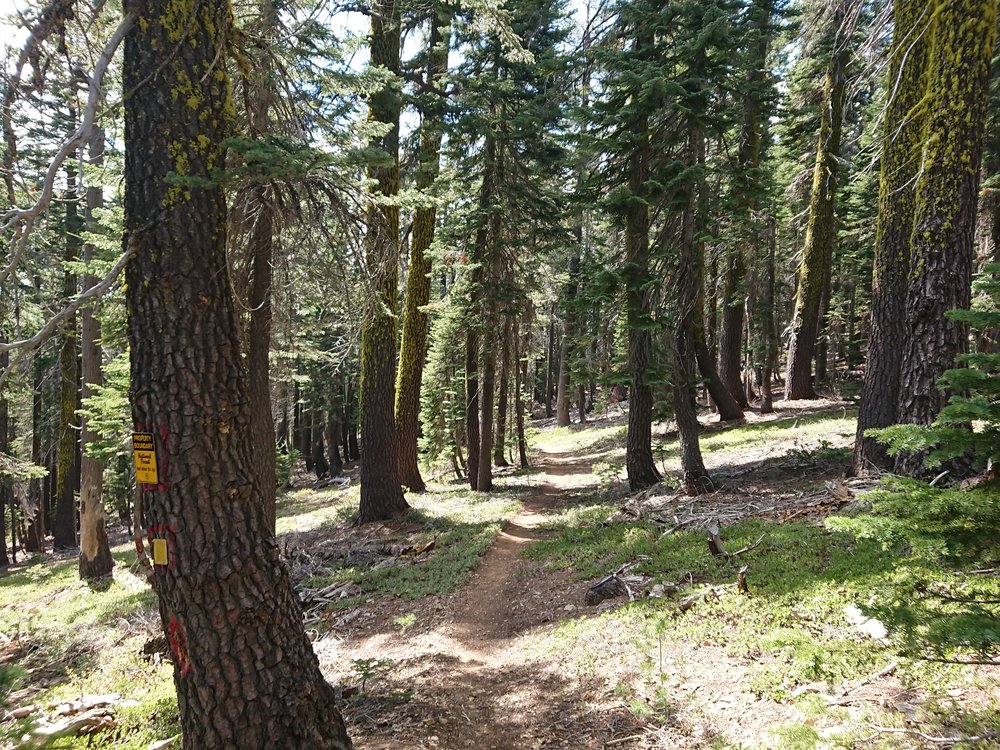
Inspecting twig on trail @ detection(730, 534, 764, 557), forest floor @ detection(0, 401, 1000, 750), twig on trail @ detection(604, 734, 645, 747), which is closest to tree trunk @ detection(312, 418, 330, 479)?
forest floor @ detection(0, 401, 1000, 750)

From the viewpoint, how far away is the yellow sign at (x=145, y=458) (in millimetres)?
3283

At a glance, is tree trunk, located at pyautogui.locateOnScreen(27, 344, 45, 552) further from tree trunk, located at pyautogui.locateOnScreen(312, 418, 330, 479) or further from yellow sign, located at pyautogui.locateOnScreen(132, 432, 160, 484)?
yellow sign, located at pyautogui.locateOnScreen(132, 432, 160, 484)

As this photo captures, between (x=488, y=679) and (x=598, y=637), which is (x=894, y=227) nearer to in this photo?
(x=598, y=637)

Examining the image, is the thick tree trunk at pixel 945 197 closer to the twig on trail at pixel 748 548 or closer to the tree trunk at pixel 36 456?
the twig on trail at pixel 748 548

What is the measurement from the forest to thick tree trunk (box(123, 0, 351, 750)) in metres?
0.02

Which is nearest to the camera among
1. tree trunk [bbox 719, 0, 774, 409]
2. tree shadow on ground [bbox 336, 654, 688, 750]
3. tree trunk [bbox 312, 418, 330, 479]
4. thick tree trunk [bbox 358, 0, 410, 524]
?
tree shadow on ground [bbox 336, 654, 688, 750]

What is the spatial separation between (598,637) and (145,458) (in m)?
4.51

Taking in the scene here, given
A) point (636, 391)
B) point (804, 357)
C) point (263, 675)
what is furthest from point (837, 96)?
point (263, 675)

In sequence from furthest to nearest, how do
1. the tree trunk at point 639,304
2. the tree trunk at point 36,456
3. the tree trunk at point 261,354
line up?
the tree trunk at point 36,456 → the tree trunk at point 639,304 → the tree trunk at point 261,354

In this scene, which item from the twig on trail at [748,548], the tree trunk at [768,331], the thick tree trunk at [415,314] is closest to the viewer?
the twig on trail at [748,548]

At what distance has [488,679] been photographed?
5398 millimetres

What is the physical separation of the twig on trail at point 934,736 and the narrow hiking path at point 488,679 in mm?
1593

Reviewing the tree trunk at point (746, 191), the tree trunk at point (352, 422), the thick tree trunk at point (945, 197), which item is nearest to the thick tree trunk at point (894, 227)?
the thick tree trunk at point (945, 197)

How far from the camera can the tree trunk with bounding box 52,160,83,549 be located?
15.5 meters
